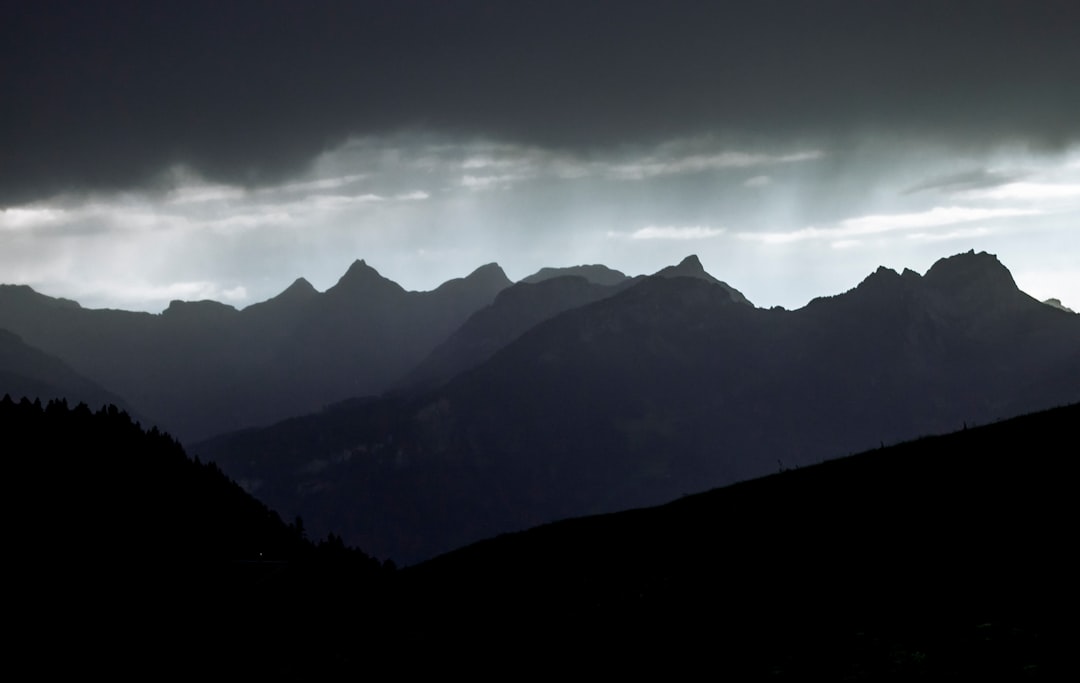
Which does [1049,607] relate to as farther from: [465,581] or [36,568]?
[36,568]

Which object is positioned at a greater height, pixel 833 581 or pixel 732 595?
pixel 833 581

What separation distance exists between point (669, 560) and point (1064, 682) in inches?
1046

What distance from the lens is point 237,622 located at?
176 ft

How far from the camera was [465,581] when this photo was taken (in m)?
61.8

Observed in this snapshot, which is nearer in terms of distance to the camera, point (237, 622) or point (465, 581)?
point (237, 622)

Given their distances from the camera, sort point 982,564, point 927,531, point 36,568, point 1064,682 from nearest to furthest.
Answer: point 1064,682, point 982,564, point 927,531, point 36,568

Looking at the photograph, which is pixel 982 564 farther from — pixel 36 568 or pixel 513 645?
pixel 36 568

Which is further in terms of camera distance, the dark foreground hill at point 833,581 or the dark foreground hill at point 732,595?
the dark foreground hill at point 732,595

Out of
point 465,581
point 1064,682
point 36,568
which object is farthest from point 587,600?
point 36,568

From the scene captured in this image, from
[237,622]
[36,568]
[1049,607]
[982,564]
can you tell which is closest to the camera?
[1049,607]

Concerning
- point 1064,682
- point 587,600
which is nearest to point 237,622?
point 587,600

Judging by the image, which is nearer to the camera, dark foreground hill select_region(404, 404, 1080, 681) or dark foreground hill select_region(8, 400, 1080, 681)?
dark foreground hill select_region(404, 404, 1080, 681)

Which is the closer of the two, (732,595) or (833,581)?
(833,581)

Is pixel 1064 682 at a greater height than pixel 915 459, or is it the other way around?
pixel 915 459
